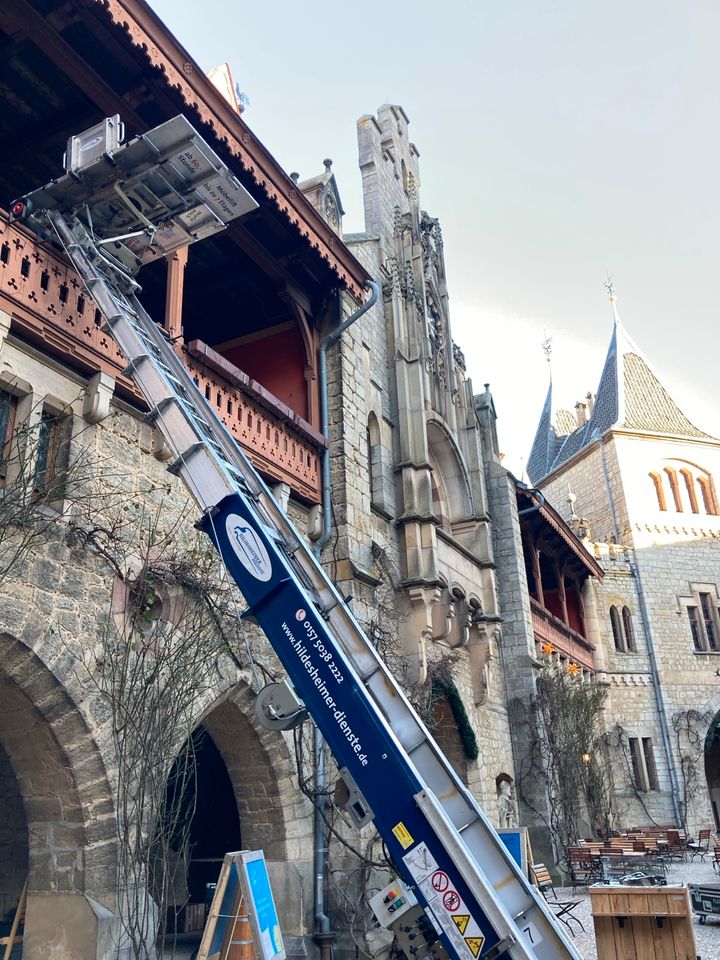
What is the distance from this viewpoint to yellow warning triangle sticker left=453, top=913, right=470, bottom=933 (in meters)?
3.94

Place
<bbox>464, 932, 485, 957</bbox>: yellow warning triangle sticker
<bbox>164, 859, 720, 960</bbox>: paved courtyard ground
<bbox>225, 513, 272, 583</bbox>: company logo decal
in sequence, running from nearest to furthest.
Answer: <bbox>464, 932, 485, 957</bbox>: yellow warning triangle sticker < <bbox>225, 513, 272, 583</bbox>: company logo decal < <bbox>164, 859, 720, 960</bbox>: paved courtyard ground

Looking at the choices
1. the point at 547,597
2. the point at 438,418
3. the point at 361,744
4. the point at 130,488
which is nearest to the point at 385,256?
the point at 438,418

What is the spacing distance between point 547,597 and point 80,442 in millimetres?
24241

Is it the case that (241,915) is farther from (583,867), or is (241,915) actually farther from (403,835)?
(583,867)

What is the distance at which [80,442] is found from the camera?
6703 millimetres

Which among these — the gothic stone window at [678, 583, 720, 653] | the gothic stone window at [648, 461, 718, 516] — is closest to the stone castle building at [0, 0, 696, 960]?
the gothic stone window at [678, 583, 720, 653]

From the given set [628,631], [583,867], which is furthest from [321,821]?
[628,631]

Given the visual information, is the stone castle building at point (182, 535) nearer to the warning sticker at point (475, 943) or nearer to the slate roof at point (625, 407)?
the warning sticker at point (475, 943)

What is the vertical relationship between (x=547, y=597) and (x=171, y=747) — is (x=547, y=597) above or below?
above

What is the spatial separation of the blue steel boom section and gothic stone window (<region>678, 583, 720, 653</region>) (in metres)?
26.9

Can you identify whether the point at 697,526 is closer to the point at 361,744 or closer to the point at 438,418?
the point at 438,418

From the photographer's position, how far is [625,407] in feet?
113

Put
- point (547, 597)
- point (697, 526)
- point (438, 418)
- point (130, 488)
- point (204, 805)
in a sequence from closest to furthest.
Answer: point (130, 488)
point (204, 805)
point (438, 418)
point (547, 597)
point (697, 526)

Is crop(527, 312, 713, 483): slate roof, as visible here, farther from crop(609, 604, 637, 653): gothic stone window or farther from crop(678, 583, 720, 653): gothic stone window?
crop(609, 604, 637, 653): gothic stone window
